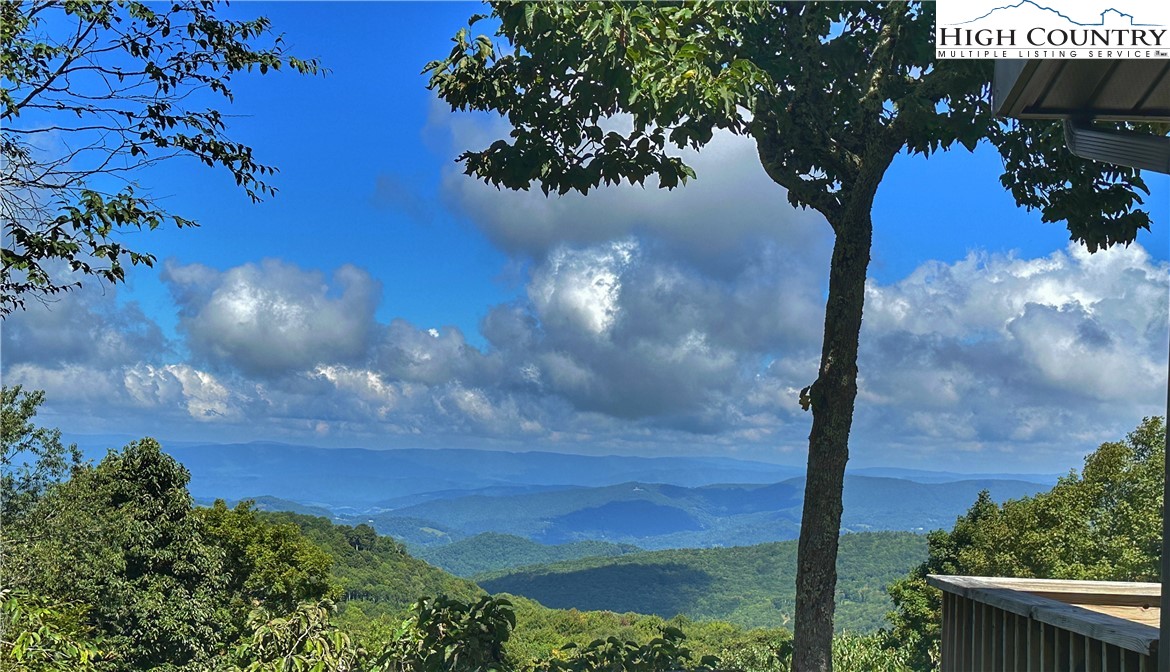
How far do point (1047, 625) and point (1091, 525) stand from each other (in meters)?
9.68

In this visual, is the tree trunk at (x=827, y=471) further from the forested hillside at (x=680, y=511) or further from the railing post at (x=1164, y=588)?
the forested hillside at (x=680, y=511)

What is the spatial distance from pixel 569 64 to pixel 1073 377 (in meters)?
14.0

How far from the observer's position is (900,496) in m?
123

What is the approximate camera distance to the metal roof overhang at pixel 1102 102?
1.49 m

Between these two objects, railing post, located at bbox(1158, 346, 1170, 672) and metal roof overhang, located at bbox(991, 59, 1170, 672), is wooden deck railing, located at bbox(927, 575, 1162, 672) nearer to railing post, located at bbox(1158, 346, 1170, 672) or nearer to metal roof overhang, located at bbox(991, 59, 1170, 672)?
railing post, located at bbox(1158, 346, 1170, 672)

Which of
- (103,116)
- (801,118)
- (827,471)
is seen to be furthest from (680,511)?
(103,116)

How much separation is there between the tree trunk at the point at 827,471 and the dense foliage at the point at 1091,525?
6032mm

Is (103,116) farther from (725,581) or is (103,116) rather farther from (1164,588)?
(725,581)

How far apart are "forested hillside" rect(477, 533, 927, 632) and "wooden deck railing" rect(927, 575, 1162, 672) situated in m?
19.9

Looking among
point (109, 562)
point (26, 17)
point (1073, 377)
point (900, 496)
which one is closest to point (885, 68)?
point (26, 17)

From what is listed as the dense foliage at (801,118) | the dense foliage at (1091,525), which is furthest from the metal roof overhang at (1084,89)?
the dense foliage at (1091,525)

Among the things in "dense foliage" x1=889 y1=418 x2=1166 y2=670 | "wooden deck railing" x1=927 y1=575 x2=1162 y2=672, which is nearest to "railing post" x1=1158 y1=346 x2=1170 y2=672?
"wooden deck railing" x1=927 y1=575 x2=1162 y2=672

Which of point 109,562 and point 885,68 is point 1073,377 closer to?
point 885,68

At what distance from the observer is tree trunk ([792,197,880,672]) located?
4430 millimetres
